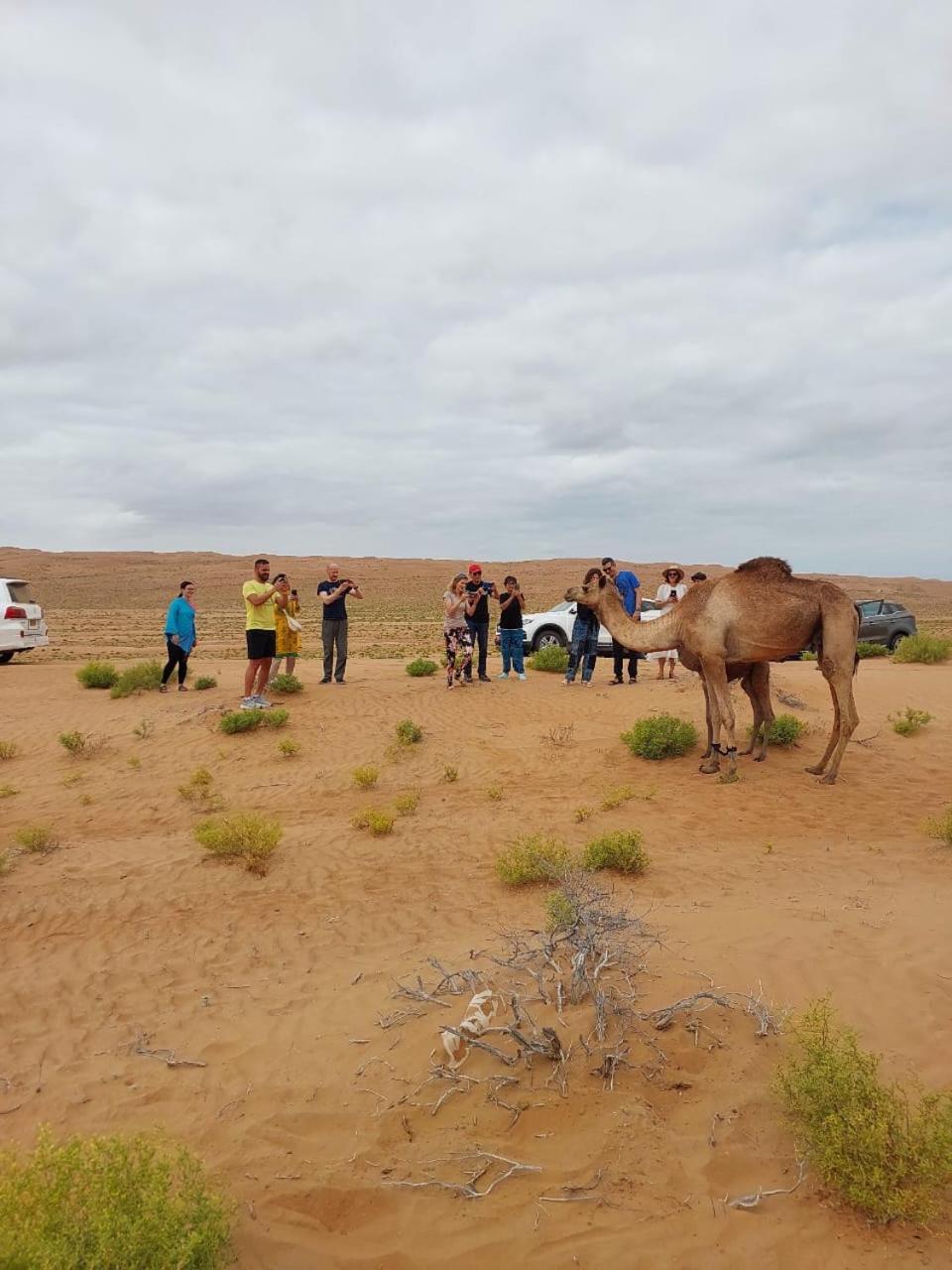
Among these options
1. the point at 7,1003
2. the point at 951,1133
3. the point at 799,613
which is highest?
the point at 799,613

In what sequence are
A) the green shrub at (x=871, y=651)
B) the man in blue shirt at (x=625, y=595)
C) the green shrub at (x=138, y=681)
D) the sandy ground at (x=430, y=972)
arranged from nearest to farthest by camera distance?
the sandy ground at (x=430, y=972) → the man in blue shirt at (x=625, y=595) → the green shrub at (x=138, y=681) → the green shrub at (x=871, y=651)

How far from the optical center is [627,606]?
1417cm

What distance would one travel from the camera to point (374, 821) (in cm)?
880

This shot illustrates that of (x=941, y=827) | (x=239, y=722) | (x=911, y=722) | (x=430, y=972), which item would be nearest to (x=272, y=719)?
(x=239, y=722)

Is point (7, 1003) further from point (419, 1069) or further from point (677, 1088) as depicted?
point (677, 1088)

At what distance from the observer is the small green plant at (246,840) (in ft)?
25.7

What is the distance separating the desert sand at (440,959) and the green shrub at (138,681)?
83.2 inches

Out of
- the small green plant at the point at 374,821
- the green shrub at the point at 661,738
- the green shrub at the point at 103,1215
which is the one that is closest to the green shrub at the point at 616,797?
the green shrub at the point at 661,738

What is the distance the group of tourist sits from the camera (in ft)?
43.3

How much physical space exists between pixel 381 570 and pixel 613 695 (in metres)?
89.3

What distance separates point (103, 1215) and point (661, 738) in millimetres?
9098

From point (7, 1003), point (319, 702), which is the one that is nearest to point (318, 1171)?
point (7, 1003)

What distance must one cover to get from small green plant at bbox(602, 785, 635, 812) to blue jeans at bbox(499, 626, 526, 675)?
260 inches

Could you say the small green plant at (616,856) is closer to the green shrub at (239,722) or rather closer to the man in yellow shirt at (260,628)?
the green shrub at (239,722)
